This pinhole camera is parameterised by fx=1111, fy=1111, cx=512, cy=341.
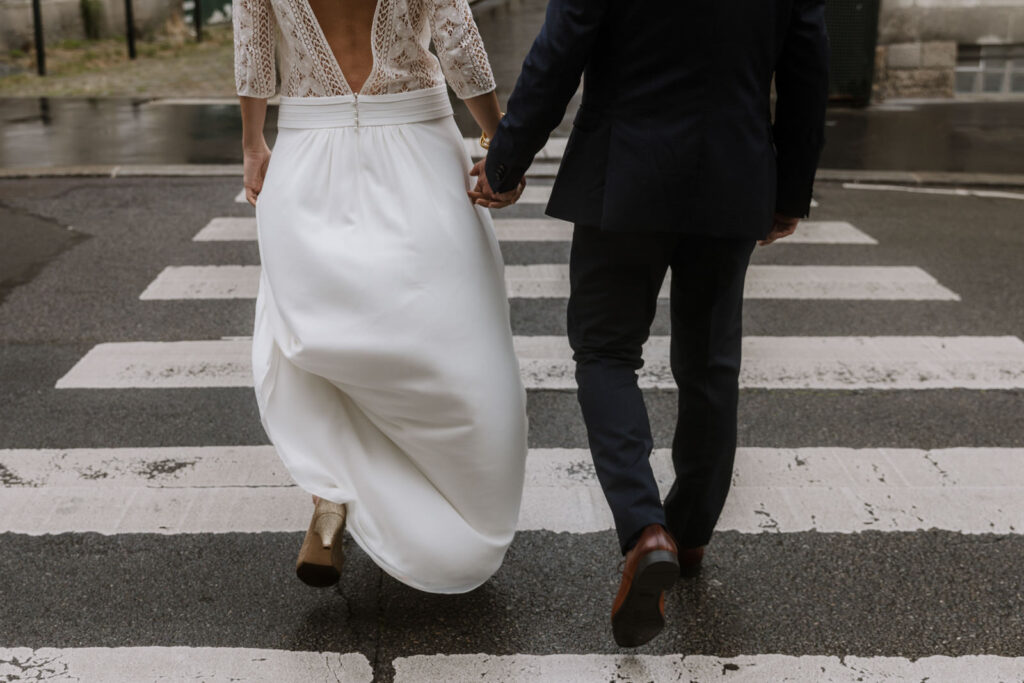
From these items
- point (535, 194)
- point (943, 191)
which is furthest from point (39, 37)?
point (943, 191)

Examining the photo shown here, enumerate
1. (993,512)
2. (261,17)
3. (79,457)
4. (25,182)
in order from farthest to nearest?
(25,182)
(79,457)
(993,512)
(261,17)

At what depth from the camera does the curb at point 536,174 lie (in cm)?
894

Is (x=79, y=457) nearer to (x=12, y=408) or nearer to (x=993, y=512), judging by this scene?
(x=12, y=408)

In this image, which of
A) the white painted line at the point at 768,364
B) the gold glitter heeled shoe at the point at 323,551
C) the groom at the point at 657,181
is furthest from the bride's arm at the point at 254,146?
the white painted line at the point at 768,364

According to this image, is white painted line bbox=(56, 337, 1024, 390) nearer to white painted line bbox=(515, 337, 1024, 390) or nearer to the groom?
white painted line bbox=(515, 337, 1024, 390)

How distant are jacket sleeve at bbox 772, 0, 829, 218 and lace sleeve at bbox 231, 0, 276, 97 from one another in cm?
134

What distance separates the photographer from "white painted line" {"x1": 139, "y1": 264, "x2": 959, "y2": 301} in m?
6.09

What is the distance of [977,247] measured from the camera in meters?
7.06

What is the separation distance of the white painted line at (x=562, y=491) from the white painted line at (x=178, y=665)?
0.68 meters

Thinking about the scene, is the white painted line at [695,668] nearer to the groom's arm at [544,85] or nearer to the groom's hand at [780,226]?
the groom's hand at [780,226]

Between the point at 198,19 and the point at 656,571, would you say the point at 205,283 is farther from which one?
the point at 198,19

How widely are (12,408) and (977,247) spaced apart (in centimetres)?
567

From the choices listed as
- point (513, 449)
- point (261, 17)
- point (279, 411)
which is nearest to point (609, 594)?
point (513, 449)

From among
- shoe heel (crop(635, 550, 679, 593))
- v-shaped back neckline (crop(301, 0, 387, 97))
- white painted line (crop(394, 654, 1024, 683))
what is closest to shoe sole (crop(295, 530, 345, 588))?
white painted line (crop(394, 654, 1024, 683))
